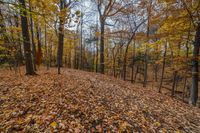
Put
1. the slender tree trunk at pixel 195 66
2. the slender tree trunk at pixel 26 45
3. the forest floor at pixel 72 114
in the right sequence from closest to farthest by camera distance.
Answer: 1. the forest floor at pixel 72 114
2. the slender tree trunk at pixel 26 45
3. the slender tree trunk at pixel 195 66

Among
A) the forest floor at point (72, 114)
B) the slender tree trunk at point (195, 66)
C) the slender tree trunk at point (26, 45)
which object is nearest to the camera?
the forest floor at point (72, 114)

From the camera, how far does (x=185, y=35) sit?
319 inches

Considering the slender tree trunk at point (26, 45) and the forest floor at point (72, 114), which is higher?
the slender tree trunk at point (26, 45)

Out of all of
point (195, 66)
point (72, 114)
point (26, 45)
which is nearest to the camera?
point (72, 114)

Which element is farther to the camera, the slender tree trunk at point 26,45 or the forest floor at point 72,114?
the slender tree trunk at point 26,45

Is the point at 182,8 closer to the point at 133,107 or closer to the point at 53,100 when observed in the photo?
the point at 133,107

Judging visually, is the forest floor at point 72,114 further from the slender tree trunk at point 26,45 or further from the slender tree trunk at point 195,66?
the slender tree trunk at point 195,66

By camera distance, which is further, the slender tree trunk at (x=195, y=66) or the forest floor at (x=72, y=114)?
the slender tree trunk at (x=195, y=66)

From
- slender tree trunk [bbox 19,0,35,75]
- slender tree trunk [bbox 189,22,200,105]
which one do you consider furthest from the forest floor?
slender tree trunk [bbox 189,22,200,105]

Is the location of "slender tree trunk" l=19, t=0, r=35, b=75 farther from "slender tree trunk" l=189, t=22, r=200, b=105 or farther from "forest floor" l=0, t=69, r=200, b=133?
"slender tree trunk" l=189, t=22, r=200, b=105

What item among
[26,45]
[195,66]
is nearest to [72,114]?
[26,45]

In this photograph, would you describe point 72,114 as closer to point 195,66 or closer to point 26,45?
point 26,45

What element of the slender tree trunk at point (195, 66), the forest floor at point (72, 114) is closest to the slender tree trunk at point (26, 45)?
the forest floor at point (72, 114)

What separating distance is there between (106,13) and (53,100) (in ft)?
37.8
